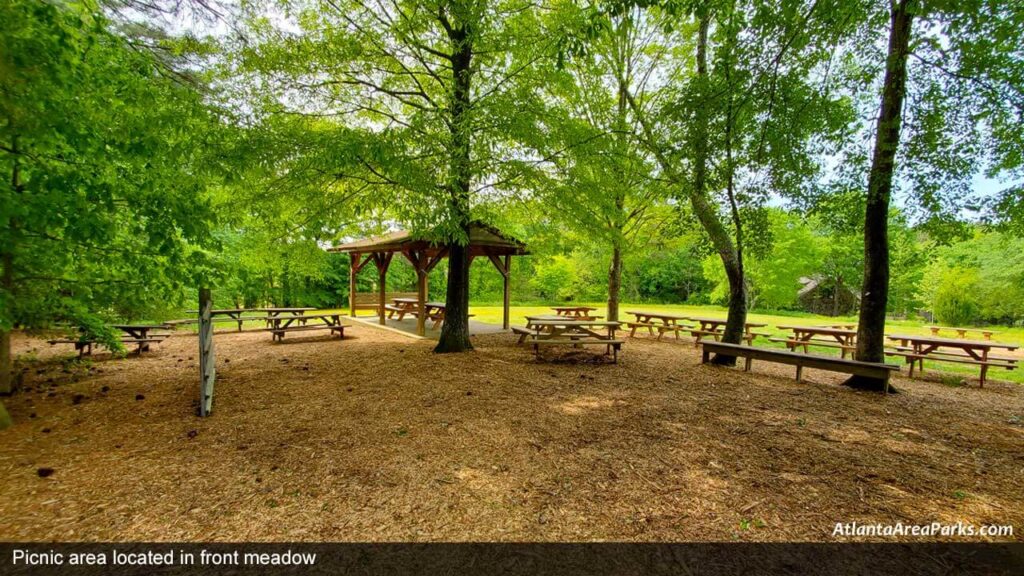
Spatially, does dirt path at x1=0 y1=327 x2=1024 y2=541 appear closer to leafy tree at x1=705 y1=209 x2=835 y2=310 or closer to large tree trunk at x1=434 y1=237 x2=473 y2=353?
large tree trunk at x1=434 y1=237 x2=473 y2=353

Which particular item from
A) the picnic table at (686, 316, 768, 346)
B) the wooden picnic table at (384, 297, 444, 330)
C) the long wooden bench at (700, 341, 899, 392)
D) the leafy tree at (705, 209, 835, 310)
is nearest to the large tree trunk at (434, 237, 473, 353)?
the wooden picnic table at (384, 297, 444, 330)

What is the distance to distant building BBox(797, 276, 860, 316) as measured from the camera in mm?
36531

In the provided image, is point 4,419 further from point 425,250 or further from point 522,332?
point 522,332

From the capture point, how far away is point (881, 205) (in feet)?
19.6

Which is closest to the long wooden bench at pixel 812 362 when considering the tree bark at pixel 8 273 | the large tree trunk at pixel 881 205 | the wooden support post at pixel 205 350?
the large tree trunk at pixel 881 205

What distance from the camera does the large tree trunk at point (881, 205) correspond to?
5.53 m

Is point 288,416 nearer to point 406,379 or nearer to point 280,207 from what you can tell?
point 406,379

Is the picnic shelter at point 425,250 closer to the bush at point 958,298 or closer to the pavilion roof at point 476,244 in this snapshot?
the pavilion roof at point 476,244

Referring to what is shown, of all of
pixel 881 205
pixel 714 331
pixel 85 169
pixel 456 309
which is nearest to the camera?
pixel 85 169

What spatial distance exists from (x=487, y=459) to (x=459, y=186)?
4236 millimetres

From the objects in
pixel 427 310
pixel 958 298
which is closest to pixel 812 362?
pixel 427 310
